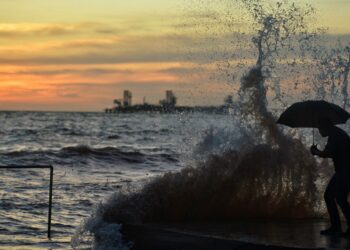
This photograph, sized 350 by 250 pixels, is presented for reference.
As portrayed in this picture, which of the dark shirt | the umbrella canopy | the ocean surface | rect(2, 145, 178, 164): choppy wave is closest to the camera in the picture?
the dark shirt

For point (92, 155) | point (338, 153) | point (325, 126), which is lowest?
point (92, 155)

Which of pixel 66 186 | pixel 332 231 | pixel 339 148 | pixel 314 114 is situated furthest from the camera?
pixel 66 186

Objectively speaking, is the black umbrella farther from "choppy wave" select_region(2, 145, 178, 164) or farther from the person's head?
"choppy wave" select_region(2, 145, 178, 164)

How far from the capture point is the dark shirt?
9867 millimetres

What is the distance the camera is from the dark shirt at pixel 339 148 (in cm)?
987

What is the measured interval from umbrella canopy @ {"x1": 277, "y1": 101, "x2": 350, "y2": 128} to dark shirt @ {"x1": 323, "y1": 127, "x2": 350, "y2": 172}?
18.1 inches

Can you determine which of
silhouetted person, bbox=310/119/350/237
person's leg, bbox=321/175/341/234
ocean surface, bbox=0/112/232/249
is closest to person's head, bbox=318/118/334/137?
silhouetted person, bbox=310/119/350/237

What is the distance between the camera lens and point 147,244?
397 inches

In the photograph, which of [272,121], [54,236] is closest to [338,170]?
[272,121]

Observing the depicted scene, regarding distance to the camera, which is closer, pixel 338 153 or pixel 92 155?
pixel 338 153

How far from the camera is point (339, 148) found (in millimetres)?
9859

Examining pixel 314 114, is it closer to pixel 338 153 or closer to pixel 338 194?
pixel 338 153

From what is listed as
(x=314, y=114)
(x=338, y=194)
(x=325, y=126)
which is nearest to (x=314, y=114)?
(x=314, y=114)

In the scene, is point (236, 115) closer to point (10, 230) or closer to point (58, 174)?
point (10, 230)
